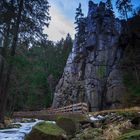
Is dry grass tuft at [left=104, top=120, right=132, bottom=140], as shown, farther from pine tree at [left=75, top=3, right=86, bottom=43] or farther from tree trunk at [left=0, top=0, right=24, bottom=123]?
pine tree at [left=75, top=3, right=86, bottom=43]

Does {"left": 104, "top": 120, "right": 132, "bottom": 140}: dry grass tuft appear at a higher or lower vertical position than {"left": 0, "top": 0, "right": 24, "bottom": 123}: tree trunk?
lower

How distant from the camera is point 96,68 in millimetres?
44125

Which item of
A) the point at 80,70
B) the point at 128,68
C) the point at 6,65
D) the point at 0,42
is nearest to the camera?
the point at 6,65

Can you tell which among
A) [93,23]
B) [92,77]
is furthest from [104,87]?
[93,23]

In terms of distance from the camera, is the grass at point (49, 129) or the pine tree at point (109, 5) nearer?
the grass at point (49, 129)

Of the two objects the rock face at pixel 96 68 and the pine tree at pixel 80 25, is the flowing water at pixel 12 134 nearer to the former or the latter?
the rock face at pixel 96 68

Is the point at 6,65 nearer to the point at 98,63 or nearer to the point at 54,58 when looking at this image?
the point at 98,63

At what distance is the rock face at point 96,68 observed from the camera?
40.5m

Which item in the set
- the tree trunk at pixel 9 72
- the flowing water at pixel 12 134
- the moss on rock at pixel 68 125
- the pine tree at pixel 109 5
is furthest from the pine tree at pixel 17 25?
the pine tree at pixel 109 5

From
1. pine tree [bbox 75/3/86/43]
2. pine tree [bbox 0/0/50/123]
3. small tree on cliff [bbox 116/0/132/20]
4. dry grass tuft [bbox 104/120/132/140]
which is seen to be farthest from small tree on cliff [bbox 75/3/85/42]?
dry grass tuft [bbox 104/120/132/140]

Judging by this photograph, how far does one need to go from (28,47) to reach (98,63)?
23.7 meters

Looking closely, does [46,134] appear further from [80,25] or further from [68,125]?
[80,25]

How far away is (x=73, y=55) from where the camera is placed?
5372cm

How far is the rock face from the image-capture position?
133 feet
